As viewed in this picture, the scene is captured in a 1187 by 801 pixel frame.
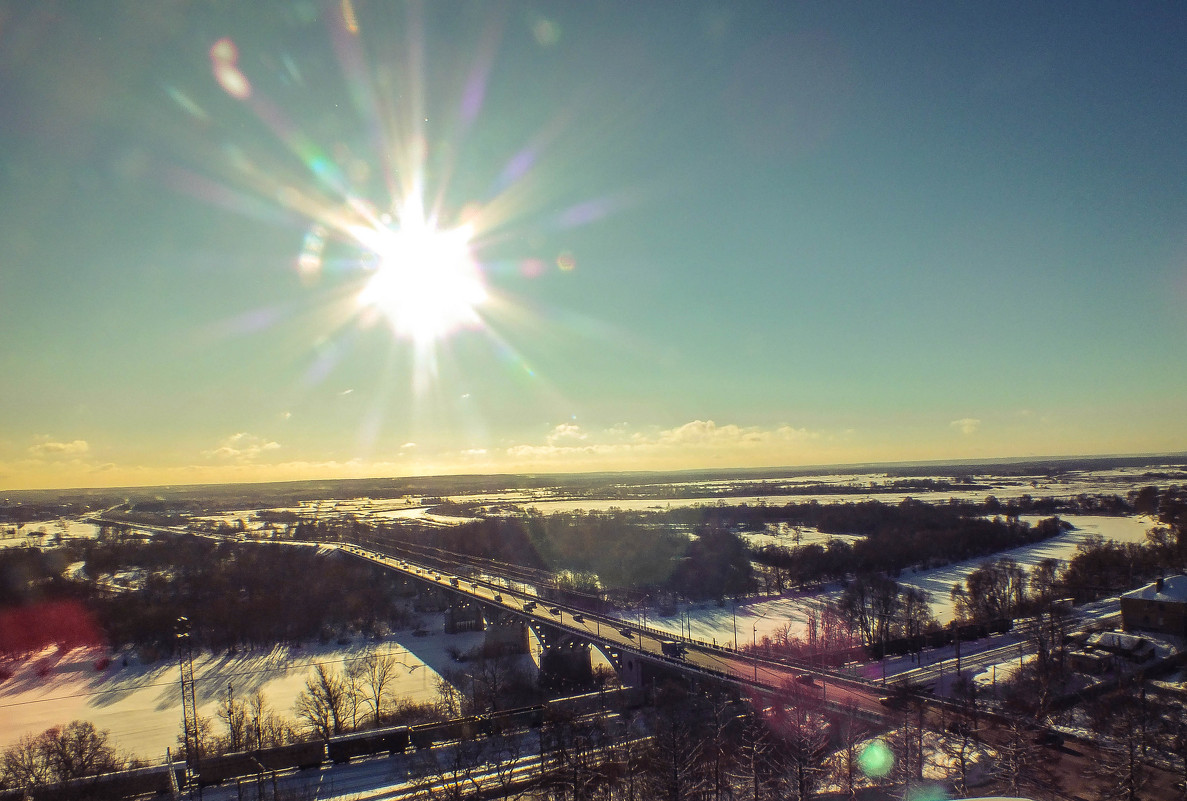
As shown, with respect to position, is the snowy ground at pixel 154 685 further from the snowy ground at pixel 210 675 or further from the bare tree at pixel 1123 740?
the bare tree at pixel 1123 740

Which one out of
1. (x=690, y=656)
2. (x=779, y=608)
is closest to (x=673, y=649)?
(x=690, y=656)

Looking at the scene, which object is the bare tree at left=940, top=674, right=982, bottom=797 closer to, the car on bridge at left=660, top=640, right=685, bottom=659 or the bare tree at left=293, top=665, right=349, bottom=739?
the car on bridge at left=660, top=640, right=685, bottom=659

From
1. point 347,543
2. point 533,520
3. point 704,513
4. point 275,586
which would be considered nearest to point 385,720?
point 275,586

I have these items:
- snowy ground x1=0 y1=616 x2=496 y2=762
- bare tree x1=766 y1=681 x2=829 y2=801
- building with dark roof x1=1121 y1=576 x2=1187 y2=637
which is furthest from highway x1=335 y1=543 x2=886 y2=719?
building with dark roof x1=1121 y1=576 x2=1187 y2=637

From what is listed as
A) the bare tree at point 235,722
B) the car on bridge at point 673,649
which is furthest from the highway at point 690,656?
the bare tree at point 235,722

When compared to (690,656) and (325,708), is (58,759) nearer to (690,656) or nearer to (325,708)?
(325,708)

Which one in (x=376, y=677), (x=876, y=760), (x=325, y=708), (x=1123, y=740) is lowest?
(x=376, y=677)
